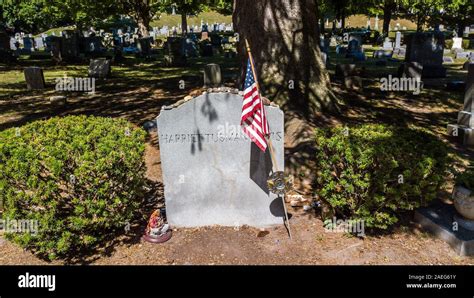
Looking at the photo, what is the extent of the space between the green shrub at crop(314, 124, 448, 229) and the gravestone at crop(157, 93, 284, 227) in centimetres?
88

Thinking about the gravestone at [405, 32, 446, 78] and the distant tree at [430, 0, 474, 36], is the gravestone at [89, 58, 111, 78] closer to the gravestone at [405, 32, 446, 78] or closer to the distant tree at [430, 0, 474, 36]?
the gravestone at [405, 32, 446, 78]

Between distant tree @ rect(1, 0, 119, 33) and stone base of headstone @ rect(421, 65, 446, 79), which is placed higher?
distant tree @ rect(1, 0, 119, 33)

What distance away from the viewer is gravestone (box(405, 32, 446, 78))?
1836 centimetres

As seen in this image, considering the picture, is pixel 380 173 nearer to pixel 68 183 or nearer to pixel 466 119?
pixel 68 183

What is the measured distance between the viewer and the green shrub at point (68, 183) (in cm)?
510

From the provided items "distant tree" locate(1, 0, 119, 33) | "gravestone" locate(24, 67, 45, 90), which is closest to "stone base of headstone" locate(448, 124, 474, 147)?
"gravestone" locate(24, 67, 45, 90)

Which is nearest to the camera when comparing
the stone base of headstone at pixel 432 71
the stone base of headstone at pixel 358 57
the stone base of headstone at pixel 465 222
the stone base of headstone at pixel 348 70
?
the stone base of headstone at pixel 465 222

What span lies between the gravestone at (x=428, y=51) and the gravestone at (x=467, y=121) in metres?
8.96

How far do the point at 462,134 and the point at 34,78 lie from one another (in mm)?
16311

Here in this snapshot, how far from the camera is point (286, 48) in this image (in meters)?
10.1

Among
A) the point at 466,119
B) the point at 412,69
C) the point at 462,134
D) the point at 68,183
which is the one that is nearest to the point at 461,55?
the point at 412,69

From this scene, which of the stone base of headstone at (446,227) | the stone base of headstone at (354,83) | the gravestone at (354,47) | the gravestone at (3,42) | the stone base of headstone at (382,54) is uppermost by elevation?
the gravestone at (3,42)

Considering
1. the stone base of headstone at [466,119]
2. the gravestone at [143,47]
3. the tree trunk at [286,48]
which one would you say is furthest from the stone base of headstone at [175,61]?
the stone base of headstone at [466,119]

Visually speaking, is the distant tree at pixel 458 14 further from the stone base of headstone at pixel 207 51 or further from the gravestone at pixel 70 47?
the gravestone at pixel 70 47
